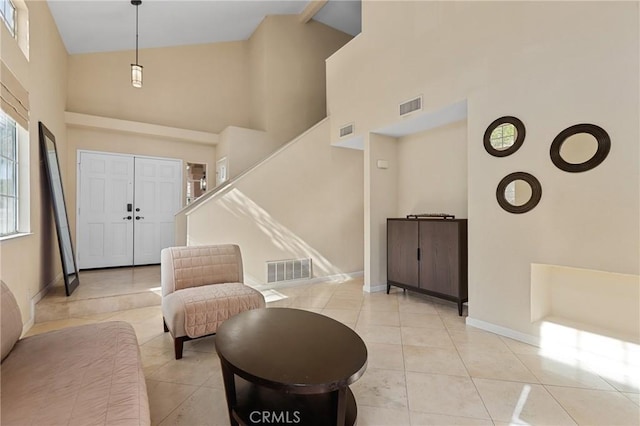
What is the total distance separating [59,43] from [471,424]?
693 cm

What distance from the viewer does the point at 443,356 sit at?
2561mm

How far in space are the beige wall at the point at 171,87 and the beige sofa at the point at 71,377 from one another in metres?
5.04

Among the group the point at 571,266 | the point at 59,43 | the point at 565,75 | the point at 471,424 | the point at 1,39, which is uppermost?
the point at 59,43

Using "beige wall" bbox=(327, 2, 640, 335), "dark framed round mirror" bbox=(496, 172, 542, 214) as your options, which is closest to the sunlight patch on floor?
"beige wall" bbox=(327, 2, 640, 335)

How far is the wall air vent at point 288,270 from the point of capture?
4785mm

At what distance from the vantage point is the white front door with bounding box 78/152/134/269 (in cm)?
534

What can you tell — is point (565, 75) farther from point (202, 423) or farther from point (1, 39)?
point (1, 39)

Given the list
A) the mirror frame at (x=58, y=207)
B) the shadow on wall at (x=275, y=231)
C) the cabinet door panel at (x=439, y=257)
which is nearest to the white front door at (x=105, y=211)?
the mirror frame at (x=58, y=207)

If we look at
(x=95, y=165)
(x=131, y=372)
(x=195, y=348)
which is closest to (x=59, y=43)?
(x=95, y=165)

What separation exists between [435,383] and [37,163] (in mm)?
4768

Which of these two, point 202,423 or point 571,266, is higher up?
point 571,266

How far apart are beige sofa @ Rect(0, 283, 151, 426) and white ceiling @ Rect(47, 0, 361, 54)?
15.0ft

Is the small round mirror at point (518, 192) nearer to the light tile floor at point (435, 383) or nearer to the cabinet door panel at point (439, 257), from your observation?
the cabinet door panel at point (439, 257)

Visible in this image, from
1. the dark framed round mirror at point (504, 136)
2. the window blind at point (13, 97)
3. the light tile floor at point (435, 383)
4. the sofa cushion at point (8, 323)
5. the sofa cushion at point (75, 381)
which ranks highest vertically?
the window blind at point (13, 97)
